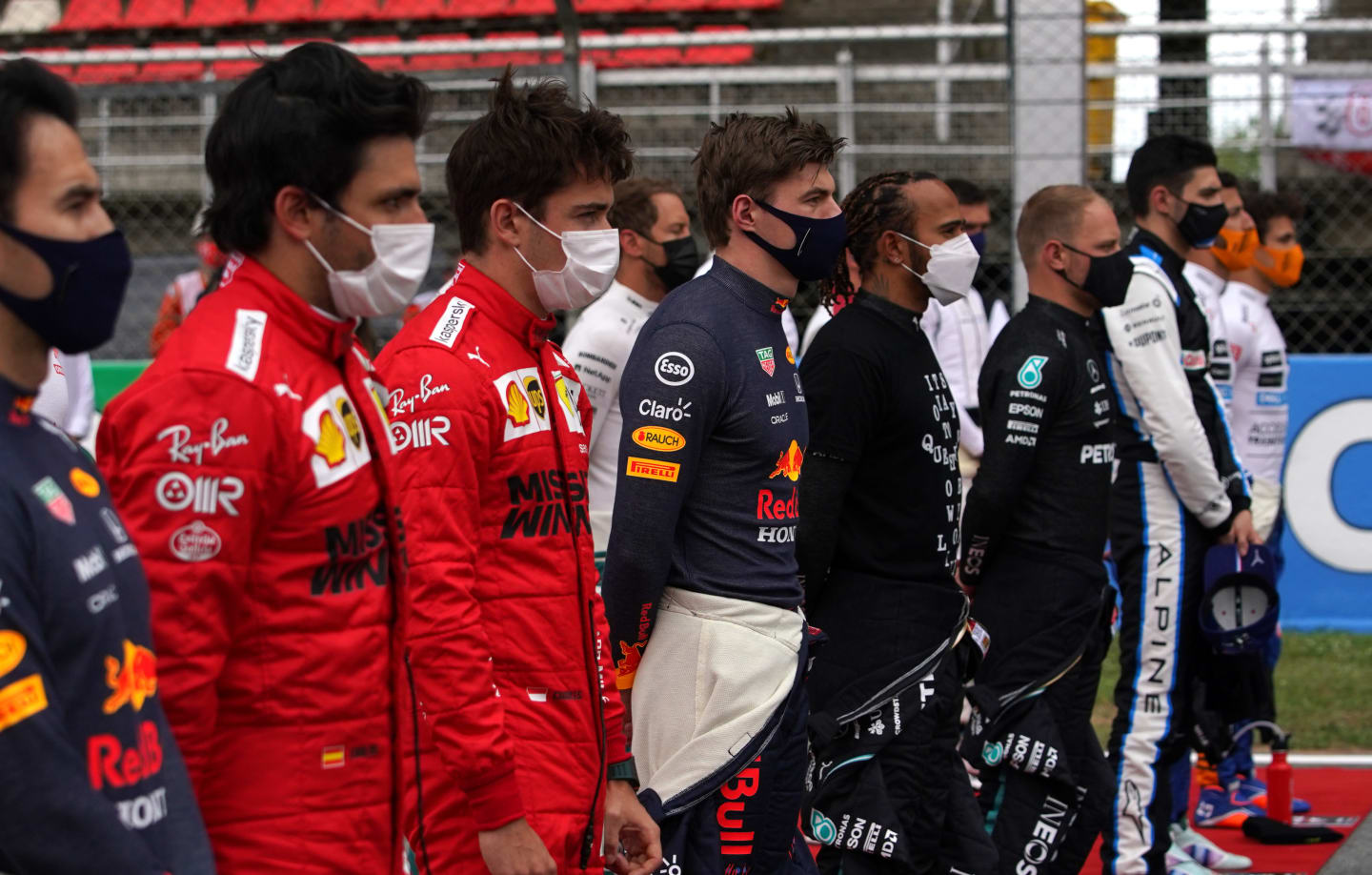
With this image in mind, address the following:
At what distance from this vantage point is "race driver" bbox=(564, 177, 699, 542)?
5.08 metres

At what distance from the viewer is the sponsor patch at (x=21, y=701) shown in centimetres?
167

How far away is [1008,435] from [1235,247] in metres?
2.88

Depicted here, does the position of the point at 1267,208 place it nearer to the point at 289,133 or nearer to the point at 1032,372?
the point at 1032,372

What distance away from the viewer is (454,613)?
256cm

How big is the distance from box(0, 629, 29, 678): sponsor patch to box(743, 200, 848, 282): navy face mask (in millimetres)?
2200

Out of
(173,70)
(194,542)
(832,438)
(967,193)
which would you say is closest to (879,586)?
(832,438)

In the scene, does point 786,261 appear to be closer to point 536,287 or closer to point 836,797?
point 536,287

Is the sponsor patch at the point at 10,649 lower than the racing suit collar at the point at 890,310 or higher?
lower

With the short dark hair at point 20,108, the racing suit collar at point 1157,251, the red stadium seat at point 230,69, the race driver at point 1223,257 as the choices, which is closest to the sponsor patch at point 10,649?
the short dark hair at point 20,108

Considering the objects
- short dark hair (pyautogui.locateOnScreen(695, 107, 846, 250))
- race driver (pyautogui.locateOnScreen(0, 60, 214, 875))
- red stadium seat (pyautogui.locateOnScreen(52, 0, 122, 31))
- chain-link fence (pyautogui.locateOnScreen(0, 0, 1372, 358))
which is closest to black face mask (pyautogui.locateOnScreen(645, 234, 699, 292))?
chain-link fence (pyautogui.locateOnScreen(0, 0, 1372, 358))

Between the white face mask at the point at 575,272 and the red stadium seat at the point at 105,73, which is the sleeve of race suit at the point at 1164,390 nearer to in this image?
the white face mask at the point at 575,272

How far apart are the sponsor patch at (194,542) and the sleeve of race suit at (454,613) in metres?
0.55

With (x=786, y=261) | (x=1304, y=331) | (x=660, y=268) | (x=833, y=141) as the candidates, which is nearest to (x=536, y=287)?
(x=786, y=261)

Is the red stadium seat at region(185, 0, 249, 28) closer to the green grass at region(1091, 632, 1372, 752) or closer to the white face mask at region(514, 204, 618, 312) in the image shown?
the green grass at region(1091, 632, 1372, 752)
